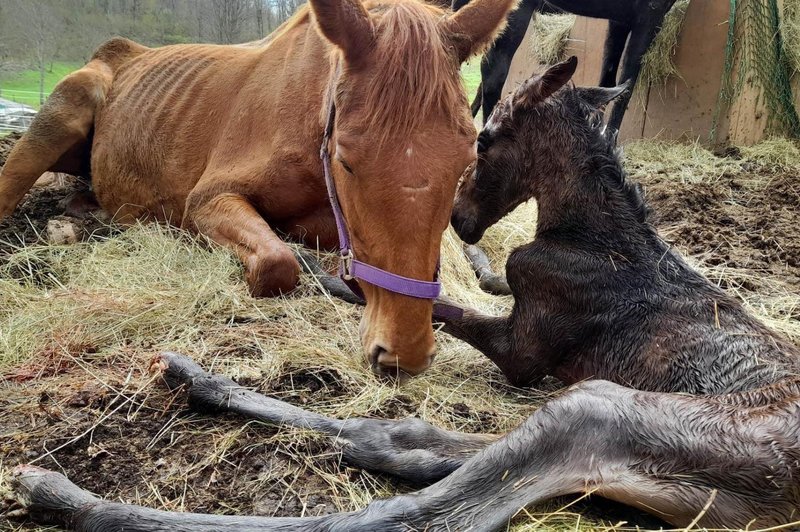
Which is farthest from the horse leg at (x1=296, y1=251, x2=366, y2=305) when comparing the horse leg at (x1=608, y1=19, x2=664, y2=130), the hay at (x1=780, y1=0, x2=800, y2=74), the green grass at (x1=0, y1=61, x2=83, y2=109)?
the hay at (x1=780, y1=0, x2=800, y2=74)

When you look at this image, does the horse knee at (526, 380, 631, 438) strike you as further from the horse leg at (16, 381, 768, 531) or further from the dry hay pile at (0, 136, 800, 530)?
the dry hay pile at (0, 136, 800, 530)

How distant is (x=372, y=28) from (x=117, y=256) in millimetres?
2299

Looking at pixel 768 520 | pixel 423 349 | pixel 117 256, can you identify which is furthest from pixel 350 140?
pixel 117 256

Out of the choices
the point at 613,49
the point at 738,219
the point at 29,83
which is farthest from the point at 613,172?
the point at 29,83

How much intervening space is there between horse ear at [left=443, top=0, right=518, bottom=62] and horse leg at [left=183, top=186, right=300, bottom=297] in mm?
1306

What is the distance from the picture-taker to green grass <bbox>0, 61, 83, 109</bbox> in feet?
18.6

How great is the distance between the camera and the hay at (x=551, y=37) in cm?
941

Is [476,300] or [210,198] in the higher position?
[210,198]

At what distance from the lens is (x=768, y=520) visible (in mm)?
1502

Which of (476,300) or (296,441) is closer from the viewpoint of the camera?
(296,441)

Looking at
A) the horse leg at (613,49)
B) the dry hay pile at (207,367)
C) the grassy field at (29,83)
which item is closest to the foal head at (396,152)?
the dry hay pile at (207,367)

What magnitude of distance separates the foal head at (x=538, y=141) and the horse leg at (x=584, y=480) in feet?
4.63

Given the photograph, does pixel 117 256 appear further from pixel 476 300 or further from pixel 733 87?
pixel 733 87

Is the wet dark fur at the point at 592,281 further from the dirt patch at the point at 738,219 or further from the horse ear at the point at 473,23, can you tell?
the dirt patch at the point at 738,219
